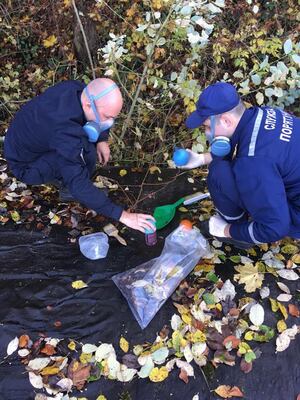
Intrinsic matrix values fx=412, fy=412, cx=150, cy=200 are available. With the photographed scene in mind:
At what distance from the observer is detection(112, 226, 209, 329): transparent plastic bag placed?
7.97 ft

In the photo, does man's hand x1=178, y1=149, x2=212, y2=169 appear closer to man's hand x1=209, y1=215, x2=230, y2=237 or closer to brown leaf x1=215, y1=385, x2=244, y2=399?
man's hand x1=209, y1=215, x2=230, y2=237

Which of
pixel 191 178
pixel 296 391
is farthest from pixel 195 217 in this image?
pixel 296 391

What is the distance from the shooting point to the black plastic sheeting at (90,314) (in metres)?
2.11

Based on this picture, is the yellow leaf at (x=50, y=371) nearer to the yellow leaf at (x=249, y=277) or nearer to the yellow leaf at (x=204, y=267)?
the yellow leaf at (x=204, y=267)

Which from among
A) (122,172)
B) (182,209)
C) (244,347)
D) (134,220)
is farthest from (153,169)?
(244,347)

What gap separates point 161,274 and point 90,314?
1.62ft

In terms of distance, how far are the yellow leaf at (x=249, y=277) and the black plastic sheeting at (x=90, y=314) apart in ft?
0.18

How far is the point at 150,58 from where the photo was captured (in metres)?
3.14

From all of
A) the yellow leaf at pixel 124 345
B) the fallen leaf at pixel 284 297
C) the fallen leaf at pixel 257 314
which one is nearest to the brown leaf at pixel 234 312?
the fallen leaf at pixel 257 314

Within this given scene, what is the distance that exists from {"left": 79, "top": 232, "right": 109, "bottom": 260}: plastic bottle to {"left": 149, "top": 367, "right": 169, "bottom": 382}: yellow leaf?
855mm

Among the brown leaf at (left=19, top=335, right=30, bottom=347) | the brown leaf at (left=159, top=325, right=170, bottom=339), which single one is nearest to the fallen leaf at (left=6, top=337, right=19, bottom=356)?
the brown leaf at (left=19, top=335, right=30, bottom=347)

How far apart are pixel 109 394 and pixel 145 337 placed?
1.18ft

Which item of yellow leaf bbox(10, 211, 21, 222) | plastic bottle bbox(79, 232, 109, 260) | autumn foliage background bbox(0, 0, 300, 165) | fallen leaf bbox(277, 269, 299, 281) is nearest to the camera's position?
fallen leaf bbox(277, 269, 299, 281)

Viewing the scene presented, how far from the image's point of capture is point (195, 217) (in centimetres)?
304
